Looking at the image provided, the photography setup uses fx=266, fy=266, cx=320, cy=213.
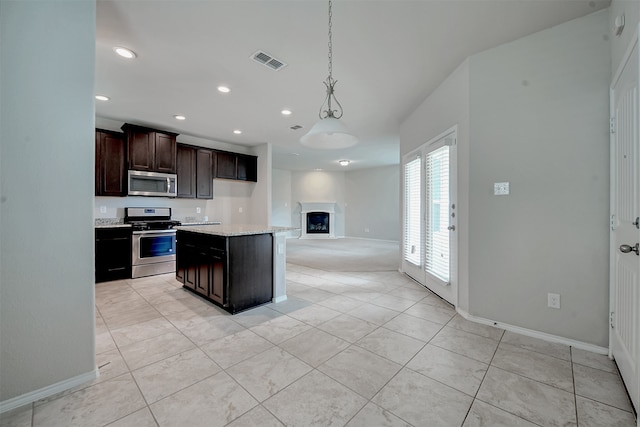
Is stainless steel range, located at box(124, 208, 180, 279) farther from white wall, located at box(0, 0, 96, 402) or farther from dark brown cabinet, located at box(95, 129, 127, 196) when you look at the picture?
white wall, located at box(0, 0, 96, 402)

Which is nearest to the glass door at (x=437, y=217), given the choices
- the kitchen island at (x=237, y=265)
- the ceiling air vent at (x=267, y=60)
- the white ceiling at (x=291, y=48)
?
the white ceiling at (x=291, y=48)

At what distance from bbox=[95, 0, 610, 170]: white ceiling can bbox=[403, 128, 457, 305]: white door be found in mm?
843

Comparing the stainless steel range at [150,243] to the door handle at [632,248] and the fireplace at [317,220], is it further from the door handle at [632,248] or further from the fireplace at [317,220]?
the fireplace at [317,220]

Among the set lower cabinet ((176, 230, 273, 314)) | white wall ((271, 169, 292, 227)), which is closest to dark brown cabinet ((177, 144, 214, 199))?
lower cabinet ((176, 230, 273, 314))

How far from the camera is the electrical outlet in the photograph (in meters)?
2.26

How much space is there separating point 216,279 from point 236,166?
11.8 feet

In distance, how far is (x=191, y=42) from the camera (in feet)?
7.95

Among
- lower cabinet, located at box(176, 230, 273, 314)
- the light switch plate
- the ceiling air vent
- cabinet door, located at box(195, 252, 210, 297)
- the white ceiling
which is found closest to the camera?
the white ceiling

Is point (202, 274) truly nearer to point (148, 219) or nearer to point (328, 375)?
point (328, 375)

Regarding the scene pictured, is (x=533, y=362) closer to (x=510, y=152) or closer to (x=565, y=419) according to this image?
(x=565, y=419)

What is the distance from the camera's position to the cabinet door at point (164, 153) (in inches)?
188

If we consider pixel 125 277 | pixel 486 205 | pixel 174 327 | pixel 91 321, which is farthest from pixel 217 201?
pixel 486 205

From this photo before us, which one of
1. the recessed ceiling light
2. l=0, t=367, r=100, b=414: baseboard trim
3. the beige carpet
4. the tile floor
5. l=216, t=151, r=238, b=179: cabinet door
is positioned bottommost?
the tile floor

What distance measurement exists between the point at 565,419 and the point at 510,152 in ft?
6.60
